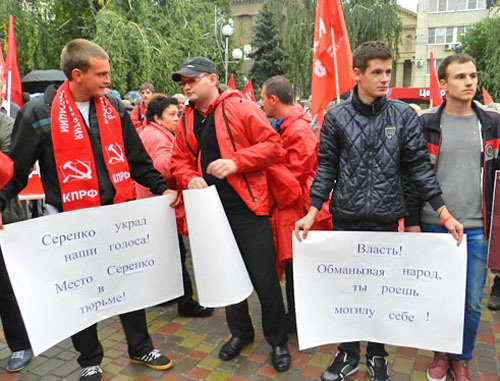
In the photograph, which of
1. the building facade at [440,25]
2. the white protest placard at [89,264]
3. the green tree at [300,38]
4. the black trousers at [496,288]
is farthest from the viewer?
the building facade at [440,25]

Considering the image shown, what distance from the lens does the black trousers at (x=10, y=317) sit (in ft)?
10.7

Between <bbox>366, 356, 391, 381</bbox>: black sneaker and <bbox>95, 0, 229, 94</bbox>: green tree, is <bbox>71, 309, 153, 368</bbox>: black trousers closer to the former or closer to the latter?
<bbox>366, 356, 391, 381</bbox>: black sneaker

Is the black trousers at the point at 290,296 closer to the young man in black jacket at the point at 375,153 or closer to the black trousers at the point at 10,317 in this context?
the young man in black jacket at the point at 375,153

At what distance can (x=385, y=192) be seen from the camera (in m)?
2.67

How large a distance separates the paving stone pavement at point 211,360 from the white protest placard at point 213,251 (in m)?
0.59

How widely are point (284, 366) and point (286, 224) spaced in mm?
1004

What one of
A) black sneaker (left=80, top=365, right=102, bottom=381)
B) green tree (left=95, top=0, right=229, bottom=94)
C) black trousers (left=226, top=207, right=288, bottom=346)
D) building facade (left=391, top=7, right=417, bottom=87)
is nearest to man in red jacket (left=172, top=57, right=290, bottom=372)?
black trousers (left=226, top=207, right=288, bottom=346)

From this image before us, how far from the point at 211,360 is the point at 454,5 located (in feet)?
148

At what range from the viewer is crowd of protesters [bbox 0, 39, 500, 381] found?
2.68m

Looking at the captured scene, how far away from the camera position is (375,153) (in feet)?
8.73

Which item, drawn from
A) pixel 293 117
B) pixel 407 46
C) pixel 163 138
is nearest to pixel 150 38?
pixel 163 138

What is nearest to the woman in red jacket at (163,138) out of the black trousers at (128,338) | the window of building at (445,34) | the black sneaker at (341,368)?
the black trousers at (128,338)

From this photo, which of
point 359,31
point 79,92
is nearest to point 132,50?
point 79,92

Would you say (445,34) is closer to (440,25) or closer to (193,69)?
(440,25)
